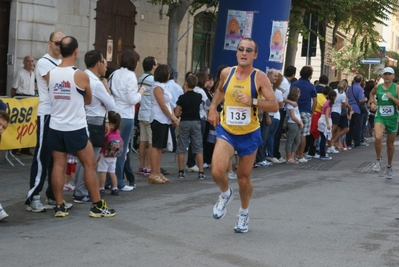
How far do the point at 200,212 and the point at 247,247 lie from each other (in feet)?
7.08

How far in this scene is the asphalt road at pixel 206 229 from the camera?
702 cm

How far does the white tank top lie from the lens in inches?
345

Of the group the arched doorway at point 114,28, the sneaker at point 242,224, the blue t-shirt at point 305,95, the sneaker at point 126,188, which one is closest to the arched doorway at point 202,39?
the arched doorway at point 114,28

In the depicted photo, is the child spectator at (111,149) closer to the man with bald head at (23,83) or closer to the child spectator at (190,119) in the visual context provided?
the child spectator at (190,119)

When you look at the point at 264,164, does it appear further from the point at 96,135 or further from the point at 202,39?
the point at 202,39

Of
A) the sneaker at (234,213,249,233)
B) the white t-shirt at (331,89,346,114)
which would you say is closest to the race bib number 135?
the sneaker at (234,213,249,233)

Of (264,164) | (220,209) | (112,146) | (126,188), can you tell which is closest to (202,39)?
(264,164)

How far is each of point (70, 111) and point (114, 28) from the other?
14010 mm

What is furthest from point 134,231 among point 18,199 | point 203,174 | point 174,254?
point 203,174

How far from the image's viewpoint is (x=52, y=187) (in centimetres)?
941

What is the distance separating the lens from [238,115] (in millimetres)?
8391

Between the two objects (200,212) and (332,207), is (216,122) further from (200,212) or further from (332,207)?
(332,207)

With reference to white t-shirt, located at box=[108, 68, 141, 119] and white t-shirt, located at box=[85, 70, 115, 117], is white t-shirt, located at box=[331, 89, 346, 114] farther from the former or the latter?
white t-shirt, located at box=[85, 70, 115, 117]

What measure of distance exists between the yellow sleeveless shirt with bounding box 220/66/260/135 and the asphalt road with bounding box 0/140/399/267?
1.01 meters
